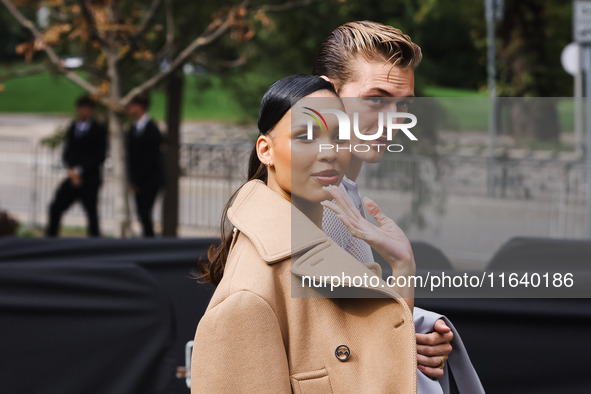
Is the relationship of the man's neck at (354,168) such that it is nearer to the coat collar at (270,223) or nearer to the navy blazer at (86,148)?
the coat collar at (270,223)

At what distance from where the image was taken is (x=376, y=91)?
179 centimetres

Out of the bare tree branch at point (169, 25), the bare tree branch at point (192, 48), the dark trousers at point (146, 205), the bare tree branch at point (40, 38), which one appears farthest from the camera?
the dark trousers at point (146, 205)

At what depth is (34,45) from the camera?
7.01m

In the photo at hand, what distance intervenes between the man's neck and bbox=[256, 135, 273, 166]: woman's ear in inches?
6.5

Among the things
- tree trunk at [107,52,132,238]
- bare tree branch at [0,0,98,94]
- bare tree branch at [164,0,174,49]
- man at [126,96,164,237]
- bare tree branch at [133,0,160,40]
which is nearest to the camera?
bare tree branch at [0,0,98,94]

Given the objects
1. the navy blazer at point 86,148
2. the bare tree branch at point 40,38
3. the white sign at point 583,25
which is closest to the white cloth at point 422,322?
the bare tree branch at point 40,38

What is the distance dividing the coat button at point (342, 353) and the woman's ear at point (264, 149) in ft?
1.34

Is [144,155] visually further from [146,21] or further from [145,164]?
[146,21]

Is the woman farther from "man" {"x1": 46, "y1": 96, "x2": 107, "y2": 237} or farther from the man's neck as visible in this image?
"man" {"x1": 46, "y1": 96, "x2": 107, "y2": 237}

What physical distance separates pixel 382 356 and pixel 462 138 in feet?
7.81

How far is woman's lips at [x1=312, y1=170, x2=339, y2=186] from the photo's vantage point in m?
1.64

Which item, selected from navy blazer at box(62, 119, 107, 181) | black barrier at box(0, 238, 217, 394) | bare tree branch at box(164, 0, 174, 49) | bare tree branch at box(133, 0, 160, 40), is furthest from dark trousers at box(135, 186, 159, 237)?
black barrier at box(0, 238, 217, 394)

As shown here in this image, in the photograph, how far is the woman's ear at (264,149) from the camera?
1.73 meters

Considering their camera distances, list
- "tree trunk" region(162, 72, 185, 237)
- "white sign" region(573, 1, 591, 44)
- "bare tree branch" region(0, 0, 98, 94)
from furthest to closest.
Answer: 1. "tree trunk" region(162, 72, 185, 237)
2. "white sign" region(573, 1, 591, 44)
3. "bare tree branch" region(0, 0, 98, 94)
